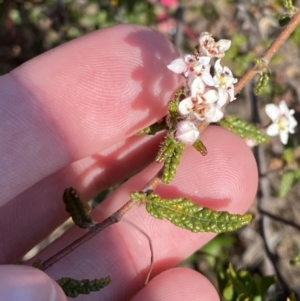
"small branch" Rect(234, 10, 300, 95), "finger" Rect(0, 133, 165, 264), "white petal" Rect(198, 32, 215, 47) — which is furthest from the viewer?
"finger" Rect(0, 133, 165, 264)

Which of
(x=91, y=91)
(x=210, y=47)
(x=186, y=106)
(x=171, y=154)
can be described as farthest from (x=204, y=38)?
(x=91, y=91)

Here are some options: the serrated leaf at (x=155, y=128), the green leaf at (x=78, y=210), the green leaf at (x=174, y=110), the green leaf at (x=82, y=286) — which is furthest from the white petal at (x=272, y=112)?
the green leaf at (x=82, y=286)

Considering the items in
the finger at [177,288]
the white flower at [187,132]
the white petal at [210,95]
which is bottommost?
the finger at [177,288]

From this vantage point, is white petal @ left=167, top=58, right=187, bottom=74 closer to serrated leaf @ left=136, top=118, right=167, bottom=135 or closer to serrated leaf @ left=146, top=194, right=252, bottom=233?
serrated leaf @ left=136, top=118, right=167, bottom=135

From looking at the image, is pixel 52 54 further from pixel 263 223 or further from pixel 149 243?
pixel 263 223

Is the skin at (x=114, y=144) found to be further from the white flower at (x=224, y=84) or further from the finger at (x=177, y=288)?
the white flower at (x=224, y=84)

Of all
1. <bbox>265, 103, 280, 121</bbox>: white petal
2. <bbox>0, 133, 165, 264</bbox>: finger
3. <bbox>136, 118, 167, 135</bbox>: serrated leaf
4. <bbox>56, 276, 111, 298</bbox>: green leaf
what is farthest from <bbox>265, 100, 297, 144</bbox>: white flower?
<bbox>56, 276, 111, 298</bbox>: green leaf
